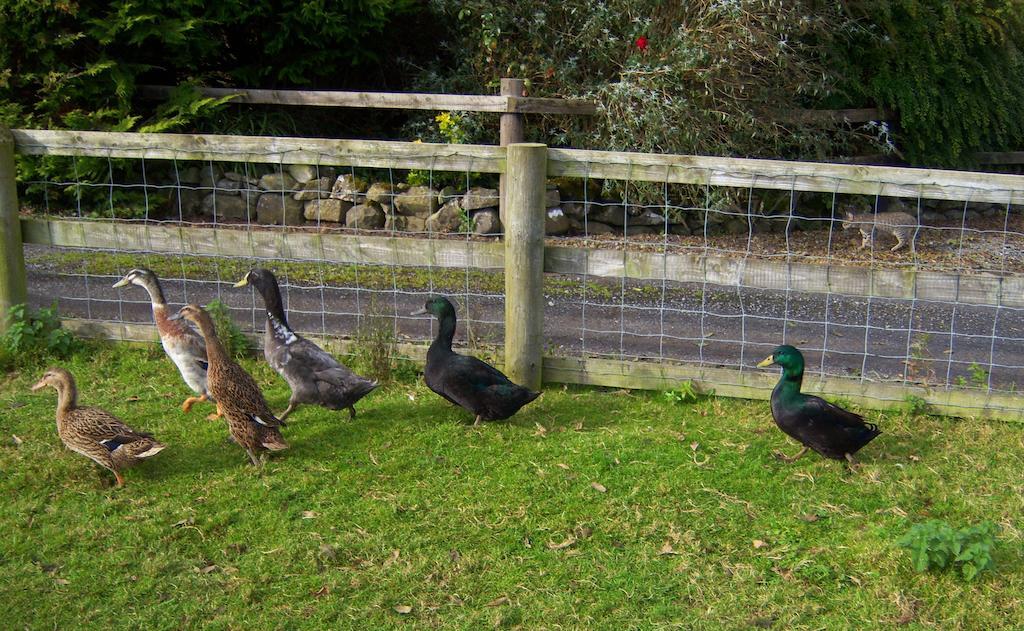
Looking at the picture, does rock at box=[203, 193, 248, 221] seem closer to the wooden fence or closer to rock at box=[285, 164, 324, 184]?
rock at box=[285, 164, 324, 184]

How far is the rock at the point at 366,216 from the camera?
12.3m

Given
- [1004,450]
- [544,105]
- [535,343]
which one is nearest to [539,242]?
[535,343]

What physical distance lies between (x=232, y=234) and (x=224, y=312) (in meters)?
0.65

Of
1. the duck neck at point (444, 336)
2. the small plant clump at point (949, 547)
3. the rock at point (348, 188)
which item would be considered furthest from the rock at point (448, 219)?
the small plant clump at point (949, 547)

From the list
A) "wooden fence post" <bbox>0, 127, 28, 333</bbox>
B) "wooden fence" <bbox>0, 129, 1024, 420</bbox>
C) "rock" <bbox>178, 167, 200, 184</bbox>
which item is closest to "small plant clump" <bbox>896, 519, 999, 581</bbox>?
"wooden fence" <bbox>0, 129, 1024, 420</bbox>

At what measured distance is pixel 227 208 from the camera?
12.9 m

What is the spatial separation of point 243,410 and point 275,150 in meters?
2.14

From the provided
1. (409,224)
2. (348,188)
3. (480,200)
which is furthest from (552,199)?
(348,188)

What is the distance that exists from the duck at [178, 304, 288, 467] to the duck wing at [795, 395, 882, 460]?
3.03 metres

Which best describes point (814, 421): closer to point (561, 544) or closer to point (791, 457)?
point (791, 457)

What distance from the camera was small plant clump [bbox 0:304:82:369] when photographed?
724 cm

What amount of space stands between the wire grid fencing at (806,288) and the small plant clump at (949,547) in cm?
187

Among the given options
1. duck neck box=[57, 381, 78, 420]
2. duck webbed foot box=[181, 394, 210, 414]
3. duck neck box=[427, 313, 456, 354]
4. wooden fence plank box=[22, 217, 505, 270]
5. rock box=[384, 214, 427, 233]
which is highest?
wooden fence plank box=[22, 217, 505, 270]

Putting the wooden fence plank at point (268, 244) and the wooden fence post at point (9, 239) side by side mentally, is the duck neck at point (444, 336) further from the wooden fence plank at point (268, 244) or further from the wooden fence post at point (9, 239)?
the wooden fence post at point (9, 239)
